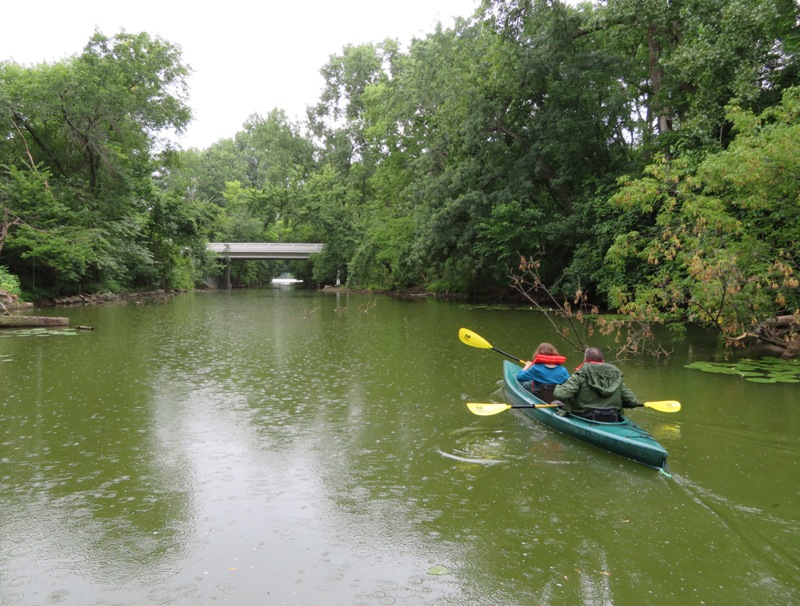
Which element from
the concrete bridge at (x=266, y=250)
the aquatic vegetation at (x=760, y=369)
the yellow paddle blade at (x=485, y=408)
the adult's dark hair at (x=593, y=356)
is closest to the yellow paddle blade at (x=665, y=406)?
the adult's dark hair at (x=593, y=356)

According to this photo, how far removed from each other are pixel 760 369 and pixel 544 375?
4929mm

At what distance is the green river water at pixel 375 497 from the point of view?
10.9 ft

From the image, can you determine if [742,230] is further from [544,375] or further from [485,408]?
[485,408]

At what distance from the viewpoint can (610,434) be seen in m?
5.33

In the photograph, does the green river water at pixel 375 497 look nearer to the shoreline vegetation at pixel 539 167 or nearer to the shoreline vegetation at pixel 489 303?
the shoreline vegetation at pixel 489 303

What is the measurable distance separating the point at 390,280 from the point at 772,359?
98.2 ft

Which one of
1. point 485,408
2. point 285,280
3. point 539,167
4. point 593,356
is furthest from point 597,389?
point 285,280

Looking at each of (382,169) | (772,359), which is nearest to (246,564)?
(772,359)

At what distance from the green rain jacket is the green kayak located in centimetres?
22

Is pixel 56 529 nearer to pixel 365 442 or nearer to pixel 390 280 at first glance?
pixel 365 442

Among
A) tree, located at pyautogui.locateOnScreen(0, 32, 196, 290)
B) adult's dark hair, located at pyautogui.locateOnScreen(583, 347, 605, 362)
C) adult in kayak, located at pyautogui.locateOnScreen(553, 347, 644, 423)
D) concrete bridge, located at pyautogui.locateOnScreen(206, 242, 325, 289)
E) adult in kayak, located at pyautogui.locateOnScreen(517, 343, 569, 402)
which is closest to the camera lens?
adult in kayak, located at pyautogui.locateOnScreen(553, 347, 644, 423)

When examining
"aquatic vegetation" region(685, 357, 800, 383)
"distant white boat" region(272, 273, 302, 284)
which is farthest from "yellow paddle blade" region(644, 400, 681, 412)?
"distant white boat" region(272, 273, 302, 284)

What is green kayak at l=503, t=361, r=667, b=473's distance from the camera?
4.97m

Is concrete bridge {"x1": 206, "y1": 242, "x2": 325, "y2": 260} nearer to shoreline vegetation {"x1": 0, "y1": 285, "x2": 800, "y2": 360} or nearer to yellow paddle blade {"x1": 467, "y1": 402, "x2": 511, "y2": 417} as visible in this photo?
shoreline vegetation {"x1": 0, "y1": 285, "x2": 800, "y2": 360}
